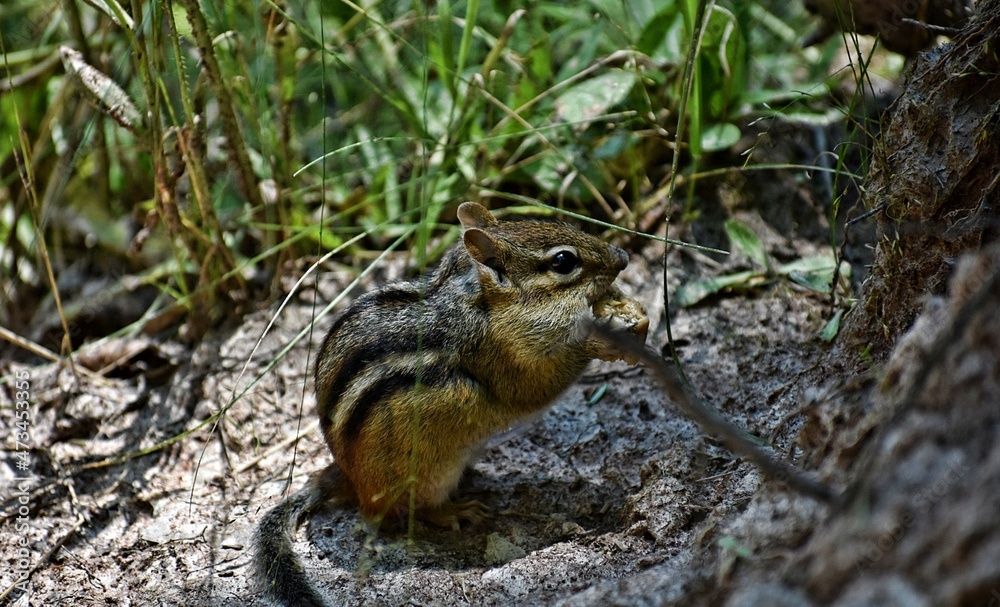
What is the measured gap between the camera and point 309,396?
3932 mm

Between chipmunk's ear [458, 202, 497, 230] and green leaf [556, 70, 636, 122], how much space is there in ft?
3.07

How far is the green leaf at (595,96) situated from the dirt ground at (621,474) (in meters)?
0.68

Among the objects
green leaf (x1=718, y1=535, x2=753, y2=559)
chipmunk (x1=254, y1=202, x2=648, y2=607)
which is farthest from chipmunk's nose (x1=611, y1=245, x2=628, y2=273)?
green leaf (x1=718, y1=535, x2=753, y2=559)

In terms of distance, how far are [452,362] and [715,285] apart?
1.40 m

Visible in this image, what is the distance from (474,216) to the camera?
3.42m

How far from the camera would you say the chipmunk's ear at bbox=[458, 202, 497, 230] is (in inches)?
132

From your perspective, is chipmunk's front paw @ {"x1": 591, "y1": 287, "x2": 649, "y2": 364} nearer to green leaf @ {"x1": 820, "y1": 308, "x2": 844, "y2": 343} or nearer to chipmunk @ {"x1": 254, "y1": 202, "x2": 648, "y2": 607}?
chipmunk @ {"x1": 254, "y1": 202, "x2": 648, "y2": 607}

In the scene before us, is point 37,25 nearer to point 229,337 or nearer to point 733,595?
point 229,337

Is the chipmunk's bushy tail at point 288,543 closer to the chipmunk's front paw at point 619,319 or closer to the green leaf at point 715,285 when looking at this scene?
the chipmunk's front paw at point 619,319

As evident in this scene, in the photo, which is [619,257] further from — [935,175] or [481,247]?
[935,175]

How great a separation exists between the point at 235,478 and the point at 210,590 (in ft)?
2.21

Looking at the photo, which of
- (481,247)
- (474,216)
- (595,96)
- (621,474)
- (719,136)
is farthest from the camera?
(595,96)

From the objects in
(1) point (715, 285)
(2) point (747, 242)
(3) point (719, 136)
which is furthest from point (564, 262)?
(3) point (719, 136)

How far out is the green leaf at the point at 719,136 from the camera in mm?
4008
